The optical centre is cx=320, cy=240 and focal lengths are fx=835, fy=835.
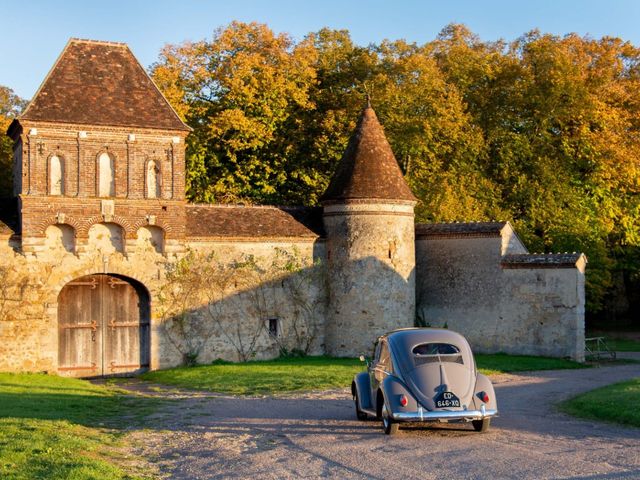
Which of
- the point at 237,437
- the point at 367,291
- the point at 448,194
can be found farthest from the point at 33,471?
the point at 448,194

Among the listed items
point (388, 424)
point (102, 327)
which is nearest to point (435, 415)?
point (388, 424)

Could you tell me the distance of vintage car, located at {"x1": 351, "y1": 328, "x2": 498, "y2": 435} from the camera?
13891 millimetres

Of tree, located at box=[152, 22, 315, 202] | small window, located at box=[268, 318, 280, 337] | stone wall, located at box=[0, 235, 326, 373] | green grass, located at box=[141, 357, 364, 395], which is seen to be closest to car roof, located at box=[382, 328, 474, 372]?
green grass, located at box=[141, 357, 364, 395]

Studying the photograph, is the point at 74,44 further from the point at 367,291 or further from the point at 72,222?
the point at 367,291

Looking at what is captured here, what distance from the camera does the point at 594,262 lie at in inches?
1485

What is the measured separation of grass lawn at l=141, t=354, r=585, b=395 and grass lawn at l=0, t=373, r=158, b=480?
107 inches

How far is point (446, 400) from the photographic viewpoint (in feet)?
45.7

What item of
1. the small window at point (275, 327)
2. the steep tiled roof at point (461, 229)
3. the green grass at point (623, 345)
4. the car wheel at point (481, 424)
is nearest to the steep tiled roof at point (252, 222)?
the small window at point (275, 327)

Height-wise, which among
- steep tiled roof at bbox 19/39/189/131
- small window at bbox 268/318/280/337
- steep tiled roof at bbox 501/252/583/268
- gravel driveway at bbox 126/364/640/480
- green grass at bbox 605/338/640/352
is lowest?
green grass at bbox 605/338/640/352

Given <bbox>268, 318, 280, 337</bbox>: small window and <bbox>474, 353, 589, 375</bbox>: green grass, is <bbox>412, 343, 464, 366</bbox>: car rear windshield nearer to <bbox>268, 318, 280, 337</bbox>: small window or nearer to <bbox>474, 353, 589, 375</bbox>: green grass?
<bbox>474, 353, 589, 375</bbox>: green grass

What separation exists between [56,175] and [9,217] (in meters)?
2.02

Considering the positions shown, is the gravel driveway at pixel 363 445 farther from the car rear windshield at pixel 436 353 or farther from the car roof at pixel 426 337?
the car roof at pixel 426 337

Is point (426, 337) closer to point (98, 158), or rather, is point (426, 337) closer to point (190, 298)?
point (190, 298)

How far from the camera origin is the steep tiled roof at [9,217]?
25547mm
